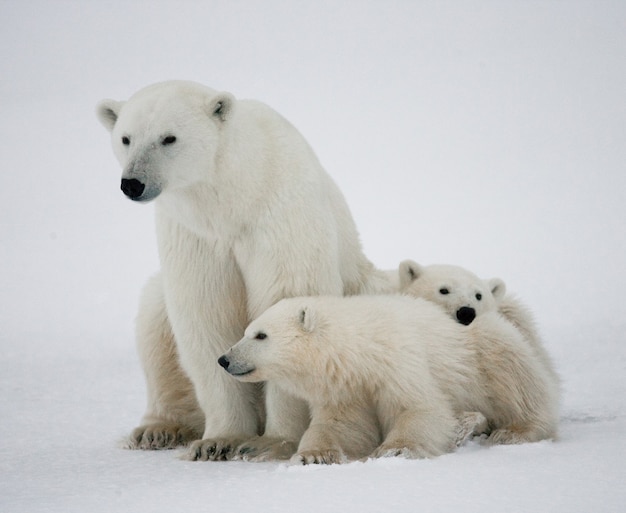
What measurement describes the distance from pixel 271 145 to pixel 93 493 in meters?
2.06

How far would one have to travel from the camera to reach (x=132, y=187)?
4.55m

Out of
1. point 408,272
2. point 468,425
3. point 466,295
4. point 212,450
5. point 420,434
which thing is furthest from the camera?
point 408,272

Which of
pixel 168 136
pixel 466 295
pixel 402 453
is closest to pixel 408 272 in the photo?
pixel 466 295

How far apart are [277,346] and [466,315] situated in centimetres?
152

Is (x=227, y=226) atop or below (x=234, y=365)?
atop

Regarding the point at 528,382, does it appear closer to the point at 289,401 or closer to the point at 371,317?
the point at 371,317

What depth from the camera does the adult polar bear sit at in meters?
4.76

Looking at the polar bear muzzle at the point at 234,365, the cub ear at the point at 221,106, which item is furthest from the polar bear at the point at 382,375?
the cub ear at the point at 221,106

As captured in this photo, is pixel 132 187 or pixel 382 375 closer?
pixel 132 187

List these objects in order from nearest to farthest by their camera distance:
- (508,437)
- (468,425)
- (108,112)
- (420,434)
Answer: (420,434) < (468,425) < (508,437) < (108,112)

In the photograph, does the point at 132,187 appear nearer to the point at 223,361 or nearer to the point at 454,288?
the point at 223,361

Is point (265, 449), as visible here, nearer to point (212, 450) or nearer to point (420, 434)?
point (212, 450)

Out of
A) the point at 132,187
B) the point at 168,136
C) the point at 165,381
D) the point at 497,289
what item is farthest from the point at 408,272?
the point at 132,187

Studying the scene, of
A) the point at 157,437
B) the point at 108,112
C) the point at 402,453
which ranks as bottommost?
the point at 157,437
